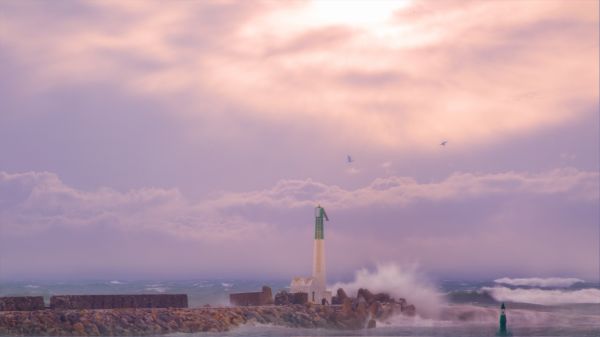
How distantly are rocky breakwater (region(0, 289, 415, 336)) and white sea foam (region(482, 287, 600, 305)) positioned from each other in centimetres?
3042

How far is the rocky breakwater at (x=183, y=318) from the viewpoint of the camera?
43844mm

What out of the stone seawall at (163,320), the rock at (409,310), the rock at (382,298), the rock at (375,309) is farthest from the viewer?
the rock at (382,298)

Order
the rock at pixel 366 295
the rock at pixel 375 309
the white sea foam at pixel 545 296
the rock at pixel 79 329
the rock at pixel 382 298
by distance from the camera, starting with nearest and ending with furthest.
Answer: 1. the rock at pixel 79 329
2. the rock at pixel 375 309
3. the rock at pixel 366 295
4. the rock at pixel 382 298
5. the white sea foam at pixel 545 296

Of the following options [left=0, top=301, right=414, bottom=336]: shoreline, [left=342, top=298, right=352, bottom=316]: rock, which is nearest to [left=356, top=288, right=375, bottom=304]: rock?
[left=0, top=301, right=414, bottom=336]: shoreline

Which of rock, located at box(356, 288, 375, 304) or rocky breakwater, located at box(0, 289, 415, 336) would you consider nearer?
rocky breakwater, located at box(0, 289, 415, 336)

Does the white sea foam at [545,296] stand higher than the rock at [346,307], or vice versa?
the white sea foam at [545,296]

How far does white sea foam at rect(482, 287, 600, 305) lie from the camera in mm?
85000

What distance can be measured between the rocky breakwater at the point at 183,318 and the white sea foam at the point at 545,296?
30.4 m

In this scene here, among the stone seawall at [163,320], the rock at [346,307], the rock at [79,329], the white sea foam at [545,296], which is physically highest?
the white sea foam at [545,296]

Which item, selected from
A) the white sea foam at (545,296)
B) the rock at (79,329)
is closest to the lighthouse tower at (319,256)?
the rock at (79,329)

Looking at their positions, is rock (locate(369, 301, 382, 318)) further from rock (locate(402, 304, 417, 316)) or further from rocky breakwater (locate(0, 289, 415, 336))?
rock (locate(402, 304, 417, 316))

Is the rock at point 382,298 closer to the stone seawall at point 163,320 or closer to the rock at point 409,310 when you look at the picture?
the rock at point 409,310

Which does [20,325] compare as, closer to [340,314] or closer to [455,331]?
[340,314]

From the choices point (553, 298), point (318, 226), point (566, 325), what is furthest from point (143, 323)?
point (553, 298)
